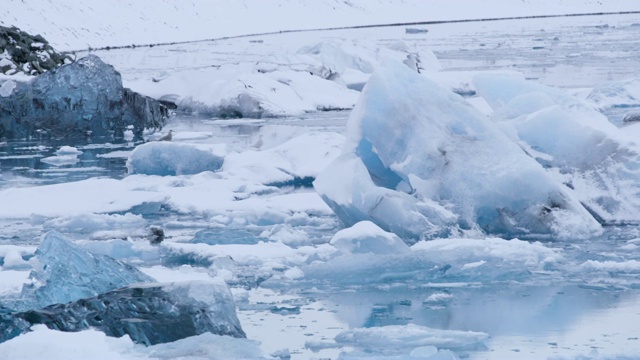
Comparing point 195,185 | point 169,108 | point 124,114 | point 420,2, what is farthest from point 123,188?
point 420,2

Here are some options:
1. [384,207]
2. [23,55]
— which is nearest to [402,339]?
[384,207]

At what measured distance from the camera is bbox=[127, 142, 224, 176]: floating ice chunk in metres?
8.67

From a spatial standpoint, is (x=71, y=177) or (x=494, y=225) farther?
(x=71, y=177)

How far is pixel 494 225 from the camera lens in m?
6.00

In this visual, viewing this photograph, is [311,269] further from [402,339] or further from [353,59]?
[353,59]

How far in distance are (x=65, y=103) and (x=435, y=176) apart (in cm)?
701

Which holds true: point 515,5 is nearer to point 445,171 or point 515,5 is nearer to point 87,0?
point 87,0

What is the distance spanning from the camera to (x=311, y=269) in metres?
5.08

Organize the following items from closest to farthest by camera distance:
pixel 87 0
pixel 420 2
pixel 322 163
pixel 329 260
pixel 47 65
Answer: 1. pixel 329 260
2. pixel 322 163
3. pixel 47 65
4. pixel 87 0
5. pixel 420 2

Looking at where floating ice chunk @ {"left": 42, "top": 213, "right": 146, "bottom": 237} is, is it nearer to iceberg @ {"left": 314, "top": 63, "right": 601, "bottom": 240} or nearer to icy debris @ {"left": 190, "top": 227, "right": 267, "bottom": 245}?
icy debris @ {"left": 190, "top": 227, "right": 267, "bottom": 245}

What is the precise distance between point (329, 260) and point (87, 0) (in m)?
41.5

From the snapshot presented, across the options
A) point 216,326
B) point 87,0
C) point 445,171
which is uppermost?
point 87,0

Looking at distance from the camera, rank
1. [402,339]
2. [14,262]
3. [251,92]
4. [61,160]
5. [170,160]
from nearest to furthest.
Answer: [402,339] < [14,262] < [170,160] < [61,160] < [251,92]

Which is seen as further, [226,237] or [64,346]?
[226,237]
